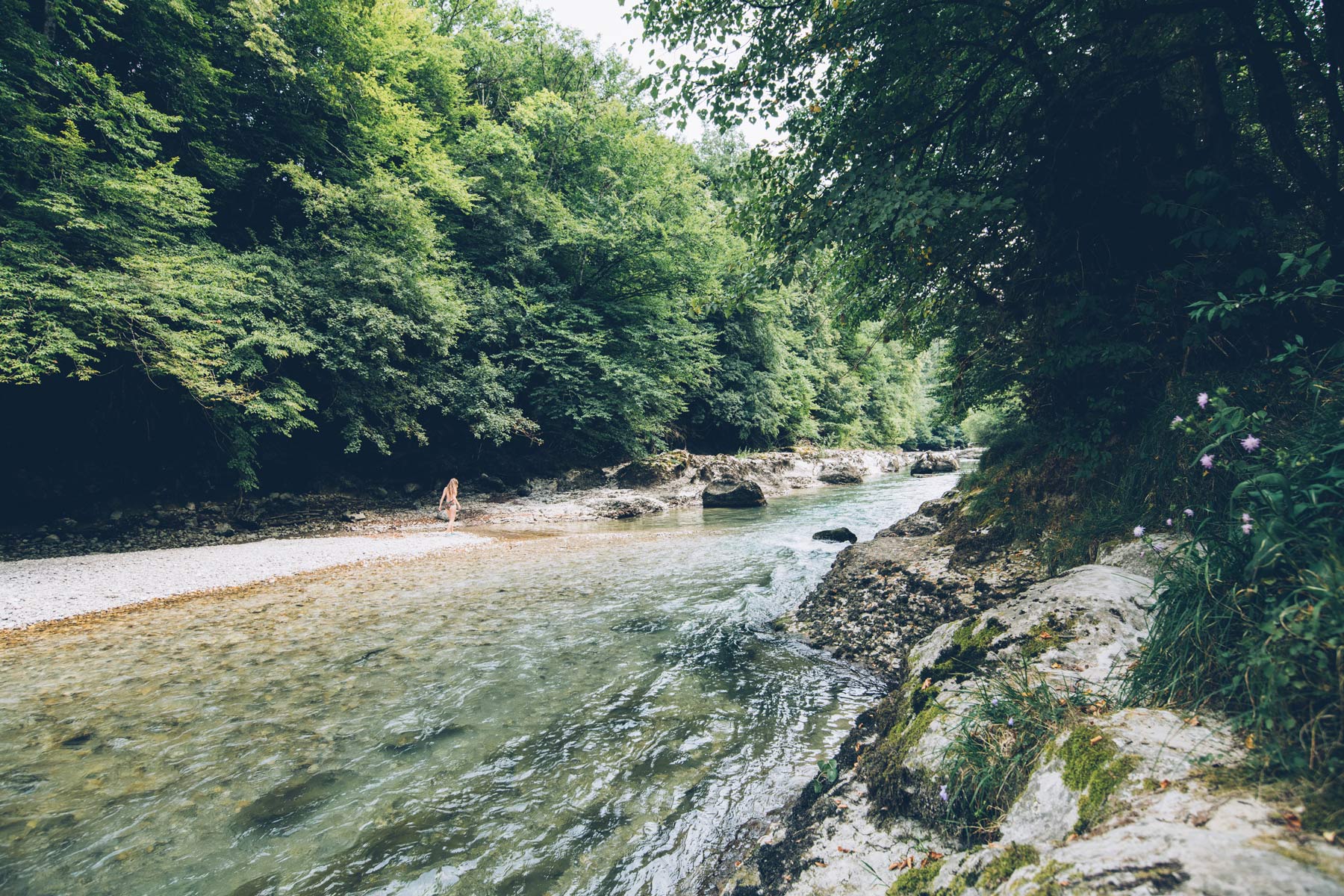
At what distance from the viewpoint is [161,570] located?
859cm

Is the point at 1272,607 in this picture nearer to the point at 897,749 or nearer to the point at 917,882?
the point at 917,882

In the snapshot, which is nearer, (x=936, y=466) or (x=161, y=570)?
(x=161, y=570)

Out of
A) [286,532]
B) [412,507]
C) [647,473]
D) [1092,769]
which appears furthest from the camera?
[647,473]

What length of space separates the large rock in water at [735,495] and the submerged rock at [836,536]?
6.33m

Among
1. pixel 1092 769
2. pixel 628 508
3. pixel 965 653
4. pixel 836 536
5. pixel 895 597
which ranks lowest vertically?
pixel 836 536


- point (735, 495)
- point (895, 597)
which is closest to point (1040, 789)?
point (895, 597)

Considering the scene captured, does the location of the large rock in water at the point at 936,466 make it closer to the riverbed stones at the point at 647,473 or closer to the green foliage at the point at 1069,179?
the riverbed stones at the point at 647,473

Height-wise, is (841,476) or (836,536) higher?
(841,476)

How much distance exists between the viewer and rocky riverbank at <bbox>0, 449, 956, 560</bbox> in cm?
1052

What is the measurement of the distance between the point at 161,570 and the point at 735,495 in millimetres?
14225

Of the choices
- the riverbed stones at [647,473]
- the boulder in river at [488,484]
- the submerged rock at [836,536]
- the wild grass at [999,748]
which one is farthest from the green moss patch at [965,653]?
the boulder in river at [488,484]

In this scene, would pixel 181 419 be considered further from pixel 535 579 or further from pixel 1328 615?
pixel 1328 615

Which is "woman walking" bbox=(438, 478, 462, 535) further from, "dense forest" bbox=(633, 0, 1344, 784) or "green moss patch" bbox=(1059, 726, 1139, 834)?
"green moss patch" bbox=(1059, 726, 1139, 834)

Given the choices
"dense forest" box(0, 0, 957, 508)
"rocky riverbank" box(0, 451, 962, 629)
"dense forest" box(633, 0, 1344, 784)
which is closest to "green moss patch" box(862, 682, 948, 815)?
"dense forest" box(633, 0, 1344, 784)
